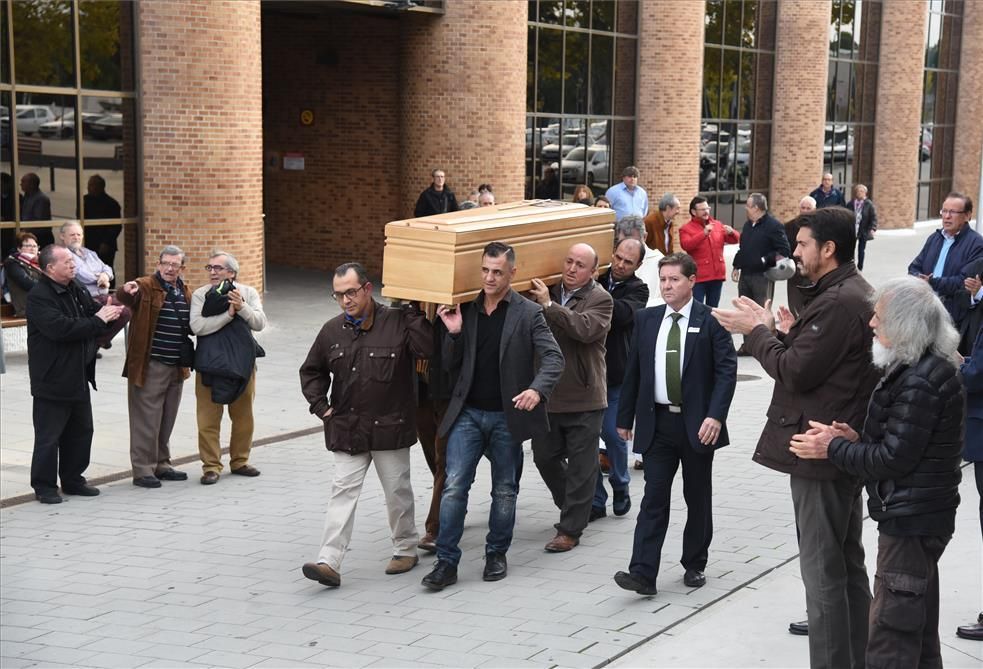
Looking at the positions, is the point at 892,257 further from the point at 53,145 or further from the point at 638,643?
the point at 638,643

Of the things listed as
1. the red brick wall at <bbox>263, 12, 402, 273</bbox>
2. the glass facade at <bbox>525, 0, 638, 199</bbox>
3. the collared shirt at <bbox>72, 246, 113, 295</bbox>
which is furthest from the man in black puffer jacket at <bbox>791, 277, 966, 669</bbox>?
the glass facade at <bbox>525, 0, 638, 199</bbox>

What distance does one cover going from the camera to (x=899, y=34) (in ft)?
122

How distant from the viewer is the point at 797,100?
32969mm

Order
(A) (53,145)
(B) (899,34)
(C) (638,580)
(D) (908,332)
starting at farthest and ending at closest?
(B) (899,34) → (A) (53,145) → (C) (638,580) → (D) (908,332)

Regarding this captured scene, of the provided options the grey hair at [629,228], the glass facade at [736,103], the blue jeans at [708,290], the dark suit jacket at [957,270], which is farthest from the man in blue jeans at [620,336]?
the glass facade at [736,103]

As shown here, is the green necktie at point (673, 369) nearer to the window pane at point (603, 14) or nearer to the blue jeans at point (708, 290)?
the blue jeans at point (708, 290)

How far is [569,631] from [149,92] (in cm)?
1188

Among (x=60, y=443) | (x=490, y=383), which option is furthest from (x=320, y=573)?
(x=60, y=443)

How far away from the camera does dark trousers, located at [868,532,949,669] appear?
527cm

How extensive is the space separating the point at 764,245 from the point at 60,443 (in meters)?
9.52

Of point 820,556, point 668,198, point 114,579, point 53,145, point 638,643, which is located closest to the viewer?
point 820,556

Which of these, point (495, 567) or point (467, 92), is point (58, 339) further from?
point (467, 92)

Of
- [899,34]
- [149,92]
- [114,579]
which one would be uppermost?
[899,34]

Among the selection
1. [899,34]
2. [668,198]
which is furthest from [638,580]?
[899,34]
